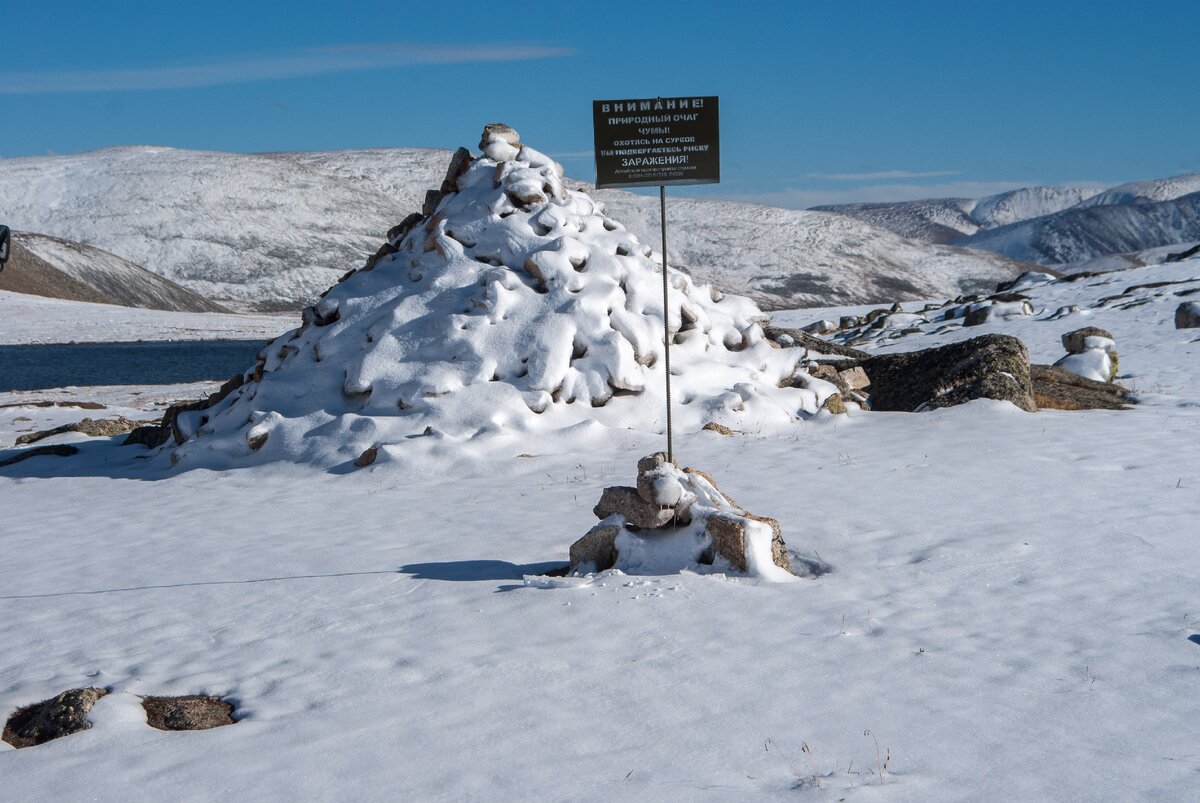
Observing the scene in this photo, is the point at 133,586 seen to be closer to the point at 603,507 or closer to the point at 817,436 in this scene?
the point at 603,507

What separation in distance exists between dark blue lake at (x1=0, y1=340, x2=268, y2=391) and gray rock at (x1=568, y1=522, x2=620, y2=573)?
35.6 meters

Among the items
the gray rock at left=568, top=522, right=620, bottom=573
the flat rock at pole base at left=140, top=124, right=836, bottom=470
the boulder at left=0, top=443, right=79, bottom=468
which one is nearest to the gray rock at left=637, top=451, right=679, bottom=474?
the gray rock at left=568, top=522, right=620, bottom=573

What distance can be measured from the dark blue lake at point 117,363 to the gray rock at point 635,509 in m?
35.6

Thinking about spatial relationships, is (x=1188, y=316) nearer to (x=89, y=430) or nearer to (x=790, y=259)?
(x=89, y=430)

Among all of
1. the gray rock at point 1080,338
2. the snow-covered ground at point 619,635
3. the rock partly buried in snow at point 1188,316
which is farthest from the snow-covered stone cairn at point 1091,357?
the rock partly buried in snow at point 1188,316

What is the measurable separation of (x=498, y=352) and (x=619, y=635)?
778cm

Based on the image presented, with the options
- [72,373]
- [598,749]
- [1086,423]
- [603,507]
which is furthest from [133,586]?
[72,373]

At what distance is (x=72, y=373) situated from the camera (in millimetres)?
45562

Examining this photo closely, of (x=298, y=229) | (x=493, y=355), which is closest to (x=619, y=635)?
(x=493, y=355)

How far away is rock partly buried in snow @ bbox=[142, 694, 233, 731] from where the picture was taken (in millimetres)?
5680

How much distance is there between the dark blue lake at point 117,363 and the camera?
42.6m

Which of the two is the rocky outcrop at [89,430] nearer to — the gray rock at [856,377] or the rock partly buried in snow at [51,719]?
the gray rock at [856,377]

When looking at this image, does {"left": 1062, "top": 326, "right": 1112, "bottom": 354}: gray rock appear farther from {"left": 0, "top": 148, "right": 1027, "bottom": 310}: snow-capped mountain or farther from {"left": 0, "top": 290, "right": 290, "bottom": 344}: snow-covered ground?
{"left": 0, "top": 148, "right": 1027, "bottom": 310}: snow-capped mountain

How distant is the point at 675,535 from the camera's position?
8.06 metres
